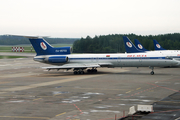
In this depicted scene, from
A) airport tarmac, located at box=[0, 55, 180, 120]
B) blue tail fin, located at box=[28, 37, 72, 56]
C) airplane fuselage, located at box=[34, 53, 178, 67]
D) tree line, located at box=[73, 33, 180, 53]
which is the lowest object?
airport tarmac, located at box=[0, 55, 180, 120]

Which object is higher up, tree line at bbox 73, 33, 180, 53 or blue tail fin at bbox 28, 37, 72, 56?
tree line at bbox 73, 33, 180, 53

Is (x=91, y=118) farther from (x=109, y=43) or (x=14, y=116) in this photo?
(x=109, y=43)

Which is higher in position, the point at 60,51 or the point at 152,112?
the point at 60,51

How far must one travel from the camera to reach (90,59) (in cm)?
4997

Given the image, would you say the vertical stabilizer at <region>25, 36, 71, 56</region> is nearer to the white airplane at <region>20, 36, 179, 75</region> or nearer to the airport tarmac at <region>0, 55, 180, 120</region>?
the white airplane at <region>20, 36, 179, 75</region>

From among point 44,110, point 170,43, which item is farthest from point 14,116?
point 170,43

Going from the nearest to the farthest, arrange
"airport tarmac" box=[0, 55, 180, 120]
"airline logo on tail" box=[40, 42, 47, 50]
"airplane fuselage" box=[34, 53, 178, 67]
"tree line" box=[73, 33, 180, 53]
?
1. "airport tarmac" box=[0, 55, 180, 120]
2. "airplane fuselage" box=[34, 53, 178, 67]
3. "airline logo on tail" box=[40, 42, 47, 50]
4. "tree line" box=[73, 33, 180, 53]

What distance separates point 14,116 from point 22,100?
19.2 ft

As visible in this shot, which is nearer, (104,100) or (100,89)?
(104,100)

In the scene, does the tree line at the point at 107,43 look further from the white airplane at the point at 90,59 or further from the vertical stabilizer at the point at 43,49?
the white airplane at the point at 90,59

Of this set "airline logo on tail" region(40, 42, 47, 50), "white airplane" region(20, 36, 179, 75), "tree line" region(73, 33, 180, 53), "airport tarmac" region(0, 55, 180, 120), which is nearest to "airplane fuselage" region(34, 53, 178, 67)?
"white airplane" region(20, 36, 179, 75)

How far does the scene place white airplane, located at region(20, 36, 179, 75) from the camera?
46.7 meters

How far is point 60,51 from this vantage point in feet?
169

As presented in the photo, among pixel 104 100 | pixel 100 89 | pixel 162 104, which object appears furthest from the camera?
pixel 100 89
